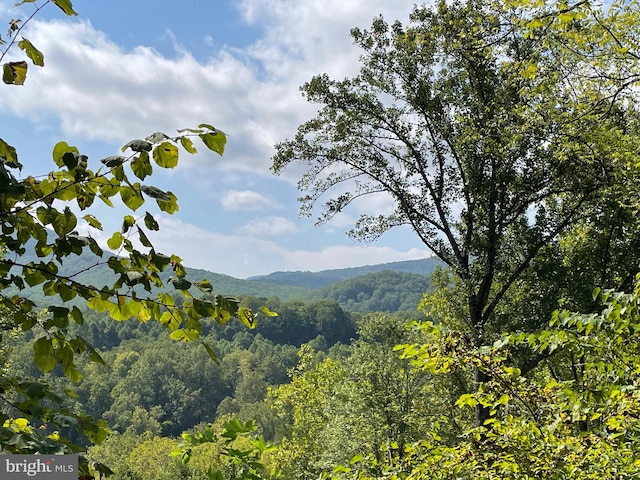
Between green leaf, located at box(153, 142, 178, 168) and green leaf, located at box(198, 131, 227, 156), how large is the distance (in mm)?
111

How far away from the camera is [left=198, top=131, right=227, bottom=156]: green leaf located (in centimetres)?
158

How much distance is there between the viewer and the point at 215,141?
1.59 metres

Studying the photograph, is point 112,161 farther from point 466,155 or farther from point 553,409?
point 466,155

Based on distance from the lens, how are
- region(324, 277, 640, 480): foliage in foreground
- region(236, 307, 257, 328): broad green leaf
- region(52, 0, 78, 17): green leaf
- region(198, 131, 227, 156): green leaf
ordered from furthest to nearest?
region(324, 277, 640, 480): foliage in foreground < region(236, 307, 257, 328): broad green leaf < region(198, 131, 227, 156): green leaf < region(52, 0, 78, 17): green leaf

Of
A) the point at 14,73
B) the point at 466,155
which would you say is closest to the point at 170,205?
the point at 14,73

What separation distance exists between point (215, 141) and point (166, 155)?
0.58 feet

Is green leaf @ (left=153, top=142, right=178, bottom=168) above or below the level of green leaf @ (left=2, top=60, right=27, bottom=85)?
below

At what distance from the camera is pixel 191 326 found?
1739 millimetres

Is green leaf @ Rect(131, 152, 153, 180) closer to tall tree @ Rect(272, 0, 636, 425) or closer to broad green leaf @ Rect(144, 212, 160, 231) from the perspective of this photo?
broad green leaf @ Rect(144, 212, 160, 231)

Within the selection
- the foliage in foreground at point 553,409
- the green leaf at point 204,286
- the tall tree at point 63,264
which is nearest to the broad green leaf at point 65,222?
the tall tree at point 63,264

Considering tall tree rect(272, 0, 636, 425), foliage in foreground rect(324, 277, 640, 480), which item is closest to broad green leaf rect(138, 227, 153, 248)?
foliage in foreground rect(324, 277, 640, 480)

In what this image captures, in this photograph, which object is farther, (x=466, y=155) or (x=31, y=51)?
(x=466, y=155)

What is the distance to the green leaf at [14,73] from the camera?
4.95 ft

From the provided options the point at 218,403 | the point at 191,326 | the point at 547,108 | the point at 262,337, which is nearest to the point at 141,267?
the point at 191,326
